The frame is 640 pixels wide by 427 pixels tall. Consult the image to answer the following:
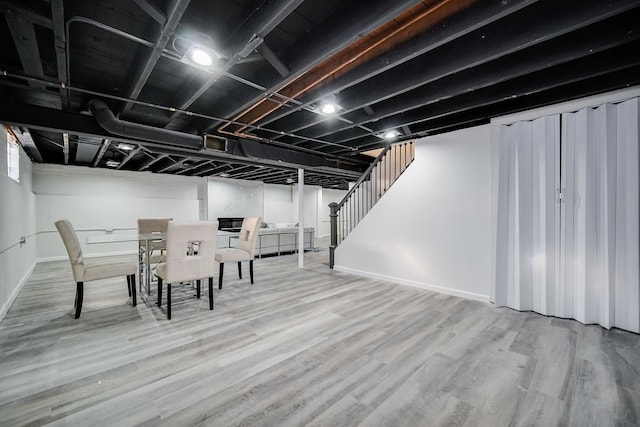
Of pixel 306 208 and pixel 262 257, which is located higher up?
pixel 306 208

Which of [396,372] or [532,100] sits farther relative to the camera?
[532,100]

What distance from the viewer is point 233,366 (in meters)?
2.02

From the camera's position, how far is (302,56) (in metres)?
2.20

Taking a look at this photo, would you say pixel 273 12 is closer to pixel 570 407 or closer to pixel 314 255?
pixel 570 407

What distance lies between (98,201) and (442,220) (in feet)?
29.7

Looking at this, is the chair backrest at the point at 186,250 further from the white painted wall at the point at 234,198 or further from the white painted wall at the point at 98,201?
the white painted wall at the point at 234,198

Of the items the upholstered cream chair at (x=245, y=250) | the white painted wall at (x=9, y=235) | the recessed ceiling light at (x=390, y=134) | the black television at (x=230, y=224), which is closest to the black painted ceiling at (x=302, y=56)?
the recessed ceiling light at (x=390, y=134)

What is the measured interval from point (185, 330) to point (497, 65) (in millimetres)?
4064

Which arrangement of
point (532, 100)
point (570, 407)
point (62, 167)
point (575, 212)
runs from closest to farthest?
point (570, 407) → point (575, 212) → point (532, 100) → point (62, 167)

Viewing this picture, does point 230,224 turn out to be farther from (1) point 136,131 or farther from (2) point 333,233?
(1) point 136,131

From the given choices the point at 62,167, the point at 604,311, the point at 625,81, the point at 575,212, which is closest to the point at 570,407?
the point at 604,311

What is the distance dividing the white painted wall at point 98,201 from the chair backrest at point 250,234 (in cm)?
429

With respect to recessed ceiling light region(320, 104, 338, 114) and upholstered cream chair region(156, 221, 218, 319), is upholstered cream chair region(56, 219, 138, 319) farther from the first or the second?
recessed ceiling light region(320, 104, 338, 114)

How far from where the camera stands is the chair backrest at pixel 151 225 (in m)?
4.61
